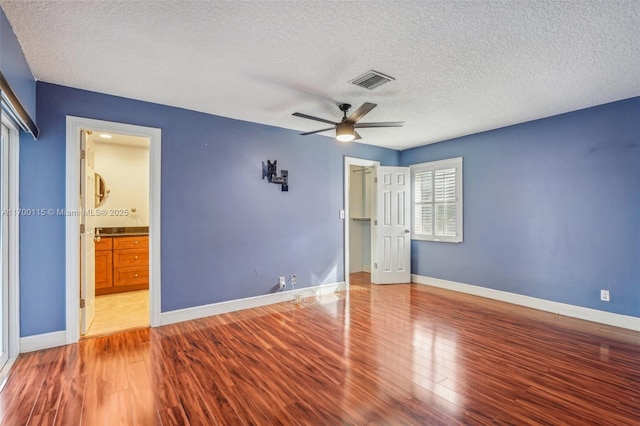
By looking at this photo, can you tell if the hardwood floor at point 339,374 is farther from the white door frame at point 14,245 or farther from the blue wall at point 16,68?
the blue wall at point 16,68

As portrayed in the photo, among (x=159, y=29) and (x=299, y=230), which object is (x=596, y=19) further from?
(x=299, y=230)

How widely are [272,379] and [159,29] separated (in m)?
2.77

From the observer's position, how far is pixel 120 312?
417 cm

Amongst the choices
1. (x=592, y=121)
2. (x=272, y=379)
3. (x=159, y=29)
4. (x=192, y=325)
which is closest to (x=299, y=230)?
(x=192, y=325)

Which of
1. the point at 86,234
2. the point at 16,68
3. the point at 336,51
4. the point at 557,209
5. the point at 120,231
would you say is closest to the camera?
the point at 16,68

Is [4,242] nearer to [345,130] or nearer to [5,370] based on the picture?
[5,370]

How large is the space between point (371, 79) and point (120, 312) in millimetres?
4304

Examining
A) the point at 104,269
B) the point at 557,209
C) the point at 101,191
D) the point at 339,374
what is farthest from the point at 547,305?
the point at 101,191

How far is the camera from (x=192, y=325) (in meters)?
3.66

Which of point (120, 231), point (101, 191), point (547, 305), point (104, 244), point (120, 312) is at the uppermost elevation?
point (101, 191)

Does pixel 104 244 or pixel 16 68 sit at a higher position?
pixel 16 68

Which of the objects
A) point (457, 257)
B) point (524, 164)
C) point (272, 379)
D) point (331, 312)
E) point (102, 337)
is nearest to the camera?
point (272, 379)

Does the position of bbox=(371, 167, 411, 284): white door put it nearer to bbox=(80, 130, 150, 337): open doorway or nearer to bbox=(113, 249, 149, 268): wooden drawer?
bbox=(80, 130, 150, 337): open doorway

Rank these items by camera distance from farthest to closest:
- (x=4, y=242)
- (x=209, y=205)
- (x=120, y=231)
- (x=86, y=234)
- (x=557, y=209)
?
(x=120, y=231)
(x=557, y=209)
(x=209, y=205)
(x=86, y=234)
(x=4, y=242)
